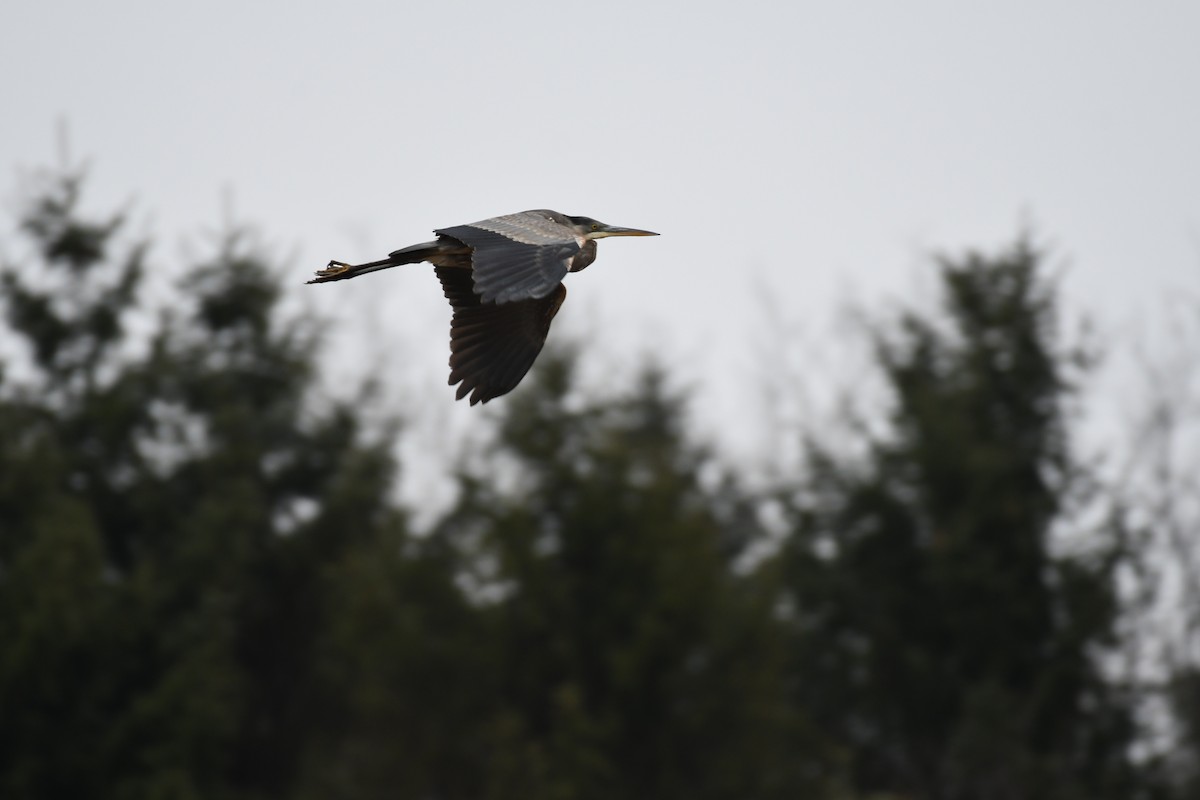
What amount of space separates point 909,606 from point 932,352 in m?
4.50

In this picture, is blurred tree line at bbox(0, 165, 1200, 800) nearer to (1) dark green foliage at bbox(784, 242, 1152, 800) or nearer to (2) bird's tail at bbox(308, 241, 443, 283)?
(1) dark green foliage at bbox(784, 242, 1152, 800)

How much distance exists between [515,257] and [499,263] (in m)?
0.14

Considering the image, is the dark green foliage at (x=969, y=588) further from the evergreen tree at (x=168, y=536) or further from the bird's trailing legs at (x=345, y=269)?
the bird's trailing legs at (x=345, y=269)

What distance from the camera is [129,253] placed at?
1070 inches

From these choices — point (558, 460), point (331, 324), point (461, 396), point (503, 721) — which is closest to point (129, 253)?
point (331, 324)

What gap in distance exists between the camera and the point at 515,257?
7.98 metres

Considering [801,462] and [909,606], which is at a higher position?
[801,462]

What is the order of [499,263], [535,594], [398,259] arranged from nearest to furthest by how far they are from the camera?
[499,263] → [398,259] → [535,594]

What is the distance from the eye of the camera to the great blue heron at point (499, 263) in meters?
8.19

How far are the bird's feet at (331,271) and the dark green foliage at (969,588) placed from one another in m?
16.6

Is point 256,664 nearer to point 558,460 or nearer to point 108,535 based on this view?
point 108,535

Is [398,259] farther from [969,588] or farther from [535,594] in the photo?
[969,588]

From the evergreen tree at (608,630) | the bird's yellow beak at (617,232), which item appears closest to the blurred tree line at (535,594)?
the evergreen tree at (608,630)

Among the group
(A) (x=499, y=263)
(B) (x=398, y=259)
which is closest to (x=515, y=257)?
(A) (x=499, y=263)
